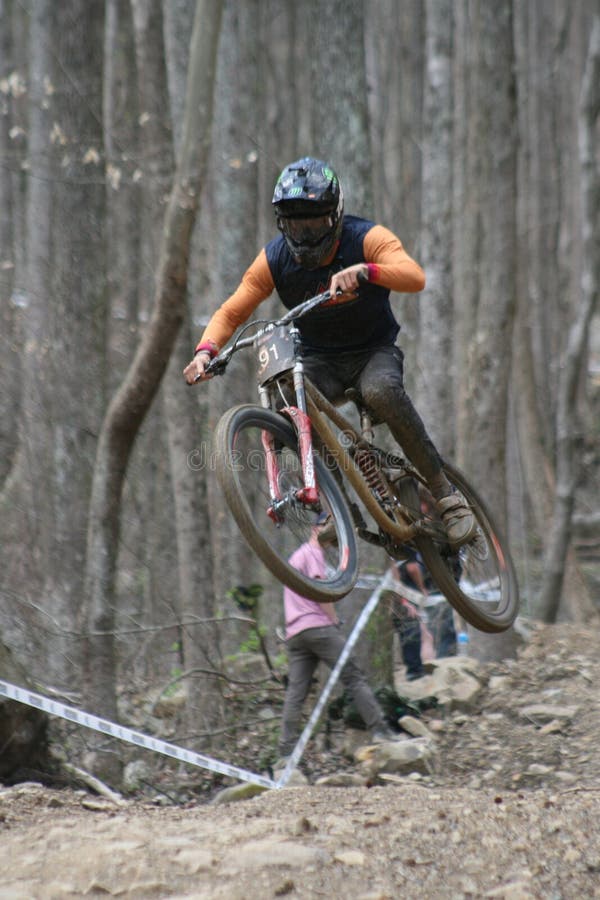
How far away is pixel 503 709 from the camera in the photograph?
9.55 meters

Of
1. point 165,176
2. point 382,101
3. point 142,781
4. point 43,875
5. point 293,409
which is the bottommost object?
point 142,781

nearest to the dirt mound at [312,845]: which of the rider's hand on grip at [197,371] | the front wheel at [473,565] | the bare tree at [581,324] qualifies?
the front wheel at [473,565]

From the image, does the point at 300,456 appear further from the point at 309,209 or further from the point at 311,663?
the point at 311,663

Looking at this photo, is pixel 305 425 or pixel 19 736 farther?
pixel 19 736

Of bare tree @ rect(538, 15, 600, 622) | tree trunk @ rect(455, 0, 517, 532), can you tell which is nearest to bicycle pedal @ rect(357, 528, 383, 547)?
tree trunk @ rect(455, 0, 517, 532)

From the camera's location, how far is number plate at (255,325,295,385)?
19.3 feet

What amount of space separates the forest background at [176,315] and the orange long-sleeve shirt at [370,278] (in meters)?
1.00

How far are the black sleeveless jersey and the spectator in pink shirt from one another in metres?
2.67

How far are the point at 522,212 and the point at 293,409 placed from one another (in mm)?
20583

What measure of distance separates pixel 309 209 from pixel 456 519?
2233 mm

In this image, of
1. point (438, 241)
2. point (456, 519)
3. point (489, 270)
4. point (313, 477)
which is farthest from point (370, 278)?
point (438, 241)

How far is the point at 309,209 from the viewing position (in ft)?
18.8

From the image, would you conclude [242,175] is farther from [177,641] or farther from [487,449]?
[177,641]

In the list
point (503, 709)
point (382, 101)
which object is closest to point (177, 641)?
point (503, 709)
